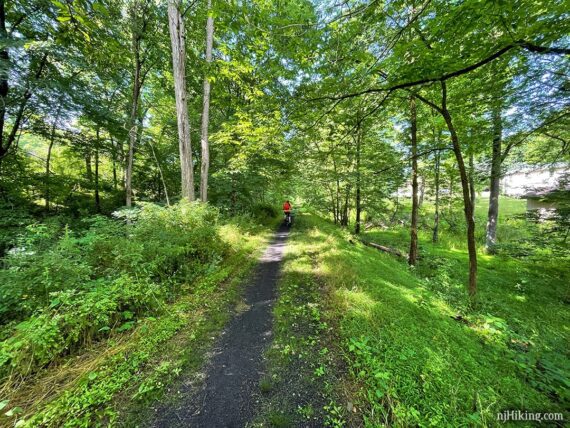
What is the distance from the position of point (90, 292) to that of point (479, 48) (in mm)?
6612

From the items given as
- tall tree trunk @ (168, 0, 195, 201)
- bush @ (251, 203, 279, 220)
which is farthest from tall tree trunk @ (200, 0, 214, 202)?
bush @ (251, 203, 279, 220)

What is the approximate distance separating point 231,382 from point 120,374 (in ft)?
4.20

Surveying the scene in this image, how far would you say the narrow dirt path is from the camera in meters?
1.94

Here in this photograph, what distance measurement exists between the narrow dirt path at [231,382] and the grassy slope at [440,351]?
1.04 metres

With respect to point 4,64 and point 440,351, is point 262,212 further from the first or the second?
point 440,351

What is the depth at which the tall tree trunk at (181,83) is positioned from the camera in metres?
5.72

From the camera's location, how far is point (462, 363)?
8.24 feet

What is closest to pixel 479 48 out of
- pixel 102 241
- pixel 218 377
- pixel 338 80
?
pixel 338 80

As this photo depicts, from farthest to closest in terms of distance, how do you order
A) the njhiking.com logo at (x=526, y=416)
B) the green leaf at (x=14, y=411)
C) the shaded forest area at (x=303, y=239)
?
the shaded forest area at (x=303, y=239)
the njhiking.com logo at (x=526, y=416)
the green leaf at (x=14, y=411)

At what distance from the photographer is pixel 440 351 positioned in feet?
8.62

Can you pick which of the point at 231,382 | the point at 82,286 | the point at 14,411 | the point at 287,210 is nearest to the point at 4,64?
the point at 82,286

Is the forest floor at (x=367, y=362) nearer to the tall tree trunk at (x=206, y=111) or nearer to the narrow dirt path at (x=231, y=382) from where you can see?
the narrow dirt path at (x=231, y=382)

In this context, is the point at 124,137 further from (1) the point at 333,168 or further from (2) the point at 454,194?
(2) the point at 454,194

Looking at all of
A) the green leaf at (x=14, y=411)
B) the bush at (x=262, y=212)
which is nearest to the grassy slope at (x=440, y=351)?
the green leaf at (x=14, y=411)
